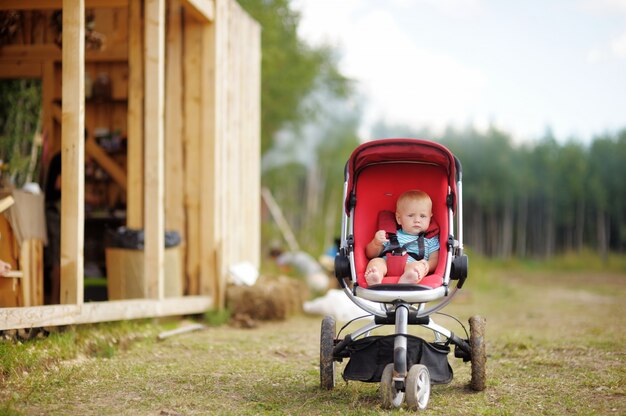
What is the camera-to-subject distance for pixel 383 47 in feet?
86.5

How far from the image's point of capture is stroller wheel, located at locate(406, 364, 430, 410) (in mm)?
3917

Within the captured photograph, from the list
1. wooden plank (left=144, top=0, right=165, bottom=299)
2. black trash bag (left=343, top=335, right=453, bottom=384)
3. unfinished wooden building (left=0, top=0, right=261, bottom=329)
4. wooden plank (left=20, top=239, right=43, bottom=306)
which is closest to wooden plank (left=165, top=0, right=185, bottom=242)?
unfinished wooden building (left=0, top=0, right=261, bottom=329)

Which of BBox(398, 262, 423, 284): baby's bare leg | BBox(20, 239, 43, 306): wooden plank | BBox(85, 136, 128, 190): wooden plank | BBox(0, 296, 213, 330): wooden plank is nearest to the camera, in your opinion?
BBox(398, 262, 423, 284): baby's bare leg

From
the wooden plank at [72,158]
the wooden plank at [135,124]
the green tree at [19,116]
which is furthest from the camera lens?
the green tree at [19,116]

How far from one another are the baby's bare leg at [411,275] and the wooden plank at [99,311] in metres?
2.60

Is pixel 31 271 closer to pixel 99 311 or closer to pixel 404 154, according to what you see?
pixel 99 311

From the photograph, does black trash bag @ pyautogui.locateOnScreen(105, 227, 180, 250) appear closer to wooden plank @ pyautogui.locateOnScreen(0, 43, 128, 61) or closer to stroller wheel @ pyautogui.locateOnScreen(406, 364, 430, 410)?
wooden plank @ pyautogui.locateOnScreen(0, 43, 128, 61)

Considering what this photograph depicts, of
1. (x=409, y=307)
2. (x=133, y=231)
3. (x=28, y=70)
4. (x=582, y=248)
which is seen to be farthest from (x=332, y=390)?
(x=582, y=248)

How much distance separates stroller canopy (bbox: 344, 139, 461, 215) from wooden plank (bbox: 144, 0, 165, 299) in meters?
2.72

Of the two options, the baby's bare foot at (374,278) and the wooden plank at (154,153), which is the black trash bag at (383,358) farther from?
the wooden plank at (154,153)

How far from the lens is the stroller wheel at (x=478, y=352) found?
442 centimetres

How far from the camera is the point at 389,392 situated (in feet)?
13.1

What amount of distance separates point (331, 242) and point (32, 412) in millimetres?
13306

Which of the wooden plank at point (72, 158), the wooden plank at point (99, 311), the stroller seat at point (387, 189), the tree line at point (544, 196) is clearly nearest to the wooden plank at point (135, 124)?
the wooden plank at point (99, 311)
